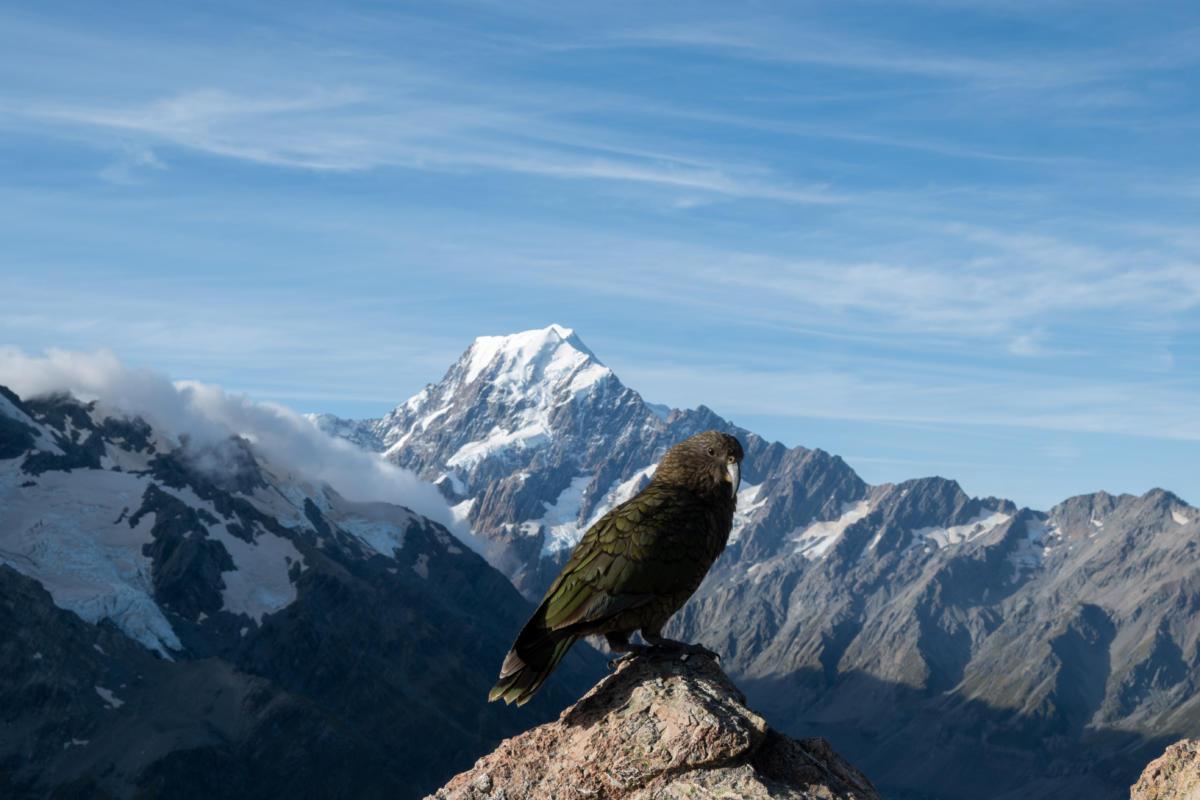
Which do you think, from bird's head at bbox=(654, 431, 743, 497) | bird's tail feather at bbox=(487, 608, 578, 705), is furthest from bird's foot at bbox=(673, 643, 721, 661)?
bird's head at bbox=(654, 431, 743, 497)

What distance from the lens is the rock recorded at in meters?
19.9

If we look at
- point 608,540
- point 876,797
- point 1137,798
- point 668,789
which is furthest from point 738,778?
point 1137,798

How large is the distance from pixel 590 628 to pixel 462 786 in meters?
2.68

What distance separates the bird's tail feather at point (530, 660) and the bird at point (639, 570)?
1cm

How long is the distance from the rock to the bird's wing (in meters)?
8.73

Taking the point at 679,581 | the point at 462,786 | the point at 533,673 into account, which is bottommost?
the point at 462,786

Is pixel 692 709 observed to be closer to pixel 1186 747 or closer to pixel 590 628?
pixel 590 628

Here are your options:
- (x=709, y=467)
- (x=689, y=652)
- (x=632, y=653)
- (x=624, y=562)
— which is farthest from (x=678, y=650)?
(x=709, y=467)

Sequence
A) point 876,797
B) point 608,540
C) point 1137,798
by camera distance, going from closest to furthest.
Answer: point 876,797 < point 608,540 < point 1137,798

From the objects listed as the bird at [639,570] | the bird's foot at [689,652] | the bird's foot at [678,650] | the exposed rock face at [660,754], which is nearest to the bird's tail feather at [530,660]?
the bird at [639,570]

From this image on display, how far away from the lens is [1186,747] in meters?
20.7

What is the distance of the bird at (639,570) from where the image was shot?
55.7 ft

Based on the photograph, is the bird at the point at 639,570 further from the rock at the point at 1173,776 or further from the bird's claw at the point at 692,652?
the rock at the point at 1173,776

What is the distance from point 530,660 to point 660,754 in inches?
96.8
